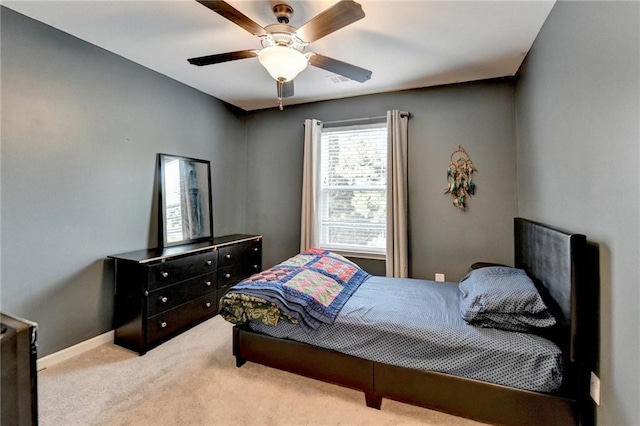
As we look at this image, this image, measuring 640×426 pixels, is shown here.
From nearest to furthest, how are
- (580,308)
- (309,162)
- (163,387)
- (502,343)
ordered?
1. (580,308)
2. (502,343)
3. (163,387)
4. (309,162)

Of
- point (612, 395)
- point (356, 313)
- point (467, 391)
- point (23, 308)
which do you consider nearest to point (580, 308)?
point (612, 395)

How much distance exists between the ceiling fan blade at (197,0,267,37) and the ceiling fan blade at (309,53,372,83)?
0.39 meters

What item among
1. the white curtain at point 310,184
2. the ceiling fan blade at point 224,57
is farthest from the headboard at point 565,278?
the white curtain at point 310,184

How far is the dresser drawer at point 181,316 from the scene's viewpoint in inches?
103

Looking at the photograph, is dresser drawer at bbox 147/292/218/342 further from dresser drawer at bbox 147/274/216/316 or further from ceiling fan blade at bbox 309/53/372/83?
ceiling fan blade at bbox 309/53/372/83

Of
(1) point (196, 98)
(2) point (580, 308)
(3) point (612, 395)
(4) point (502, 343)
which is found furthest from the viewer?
(1) point (196, 98)

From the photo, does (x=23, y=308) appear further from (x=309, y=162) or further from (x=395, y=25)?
(x=395, y=25)

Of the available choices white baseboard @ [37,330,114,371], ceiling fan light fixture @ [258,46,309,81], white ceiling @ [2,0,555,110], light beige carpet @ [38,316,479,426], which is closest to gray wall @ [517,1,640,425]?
white ceiling @ [2,0,555,110]

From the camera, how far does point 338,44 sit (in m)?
2.50

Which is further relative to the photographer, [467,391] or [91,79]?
[91,79]

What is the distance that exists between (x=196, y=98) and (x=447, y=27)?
280 cm

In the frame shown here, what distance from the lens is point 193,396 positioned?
6.53 feet

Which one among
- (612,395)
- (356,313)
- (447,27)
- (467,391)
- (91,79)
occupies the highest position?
(447,27)

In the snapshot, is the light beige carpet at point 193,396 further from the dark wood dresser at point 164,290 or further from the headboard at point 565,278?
the headboard at point 565,278
